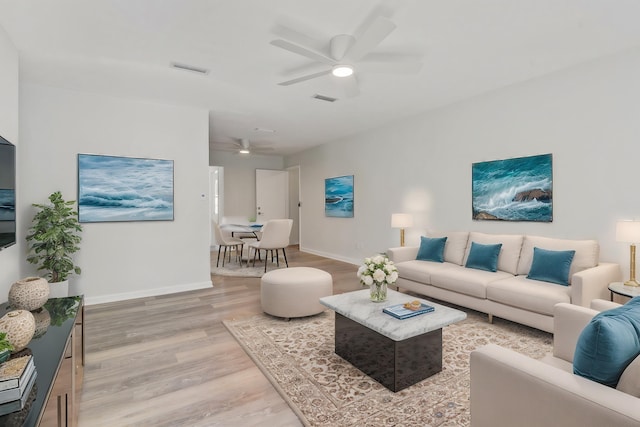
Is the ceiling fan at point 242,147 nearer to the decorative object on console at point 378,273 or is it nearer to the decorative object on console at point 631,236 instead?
the decorative object on console at point 378,273

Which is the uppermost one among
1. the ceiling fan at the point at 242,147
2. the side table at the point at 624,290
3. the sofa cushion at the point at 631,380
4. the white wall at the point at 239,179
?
the ceiling fan at the point at 242,147

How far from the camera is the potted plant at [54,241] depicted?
11.0 feet

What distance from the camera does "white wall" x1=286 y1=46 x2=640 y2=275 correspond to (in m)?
3.02

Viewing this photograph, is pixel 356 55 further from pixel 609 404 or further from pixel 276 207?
pixel 276 207

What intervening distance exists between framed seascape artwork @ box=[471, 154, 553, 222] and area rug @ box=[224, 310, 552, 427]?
1.31 meters

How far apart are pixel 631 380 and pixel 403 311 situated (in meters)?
1.34

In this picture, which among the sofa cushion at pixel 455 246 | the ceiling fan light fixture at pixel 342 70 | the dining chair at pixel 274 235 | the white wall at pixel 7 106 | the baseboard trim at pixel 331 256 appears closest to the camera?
the white wall at pixel 7 106

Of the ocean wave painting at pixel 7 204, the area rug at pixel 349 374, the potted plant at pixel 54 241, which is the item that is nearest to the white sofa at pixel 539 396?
the area rug at pixel 349 374

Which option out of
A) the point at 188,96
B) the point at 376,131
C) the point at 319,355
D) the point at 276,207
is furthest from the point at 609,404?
the point at 276,207

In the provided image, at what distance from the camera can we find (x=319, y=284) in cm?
337

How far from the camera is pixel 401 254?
4375 mm

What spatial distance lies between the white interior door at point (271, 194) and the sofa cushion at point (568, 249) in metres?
6.24

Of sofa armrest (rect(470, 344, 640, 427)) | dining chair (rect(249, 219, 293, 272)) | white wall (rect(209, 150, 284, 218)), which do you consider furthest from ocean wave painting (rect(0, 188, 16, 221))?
white wall (rect(209, 150, 284, 218))

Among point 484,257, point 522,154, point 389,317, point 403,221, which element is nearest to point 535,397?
point 389,317
